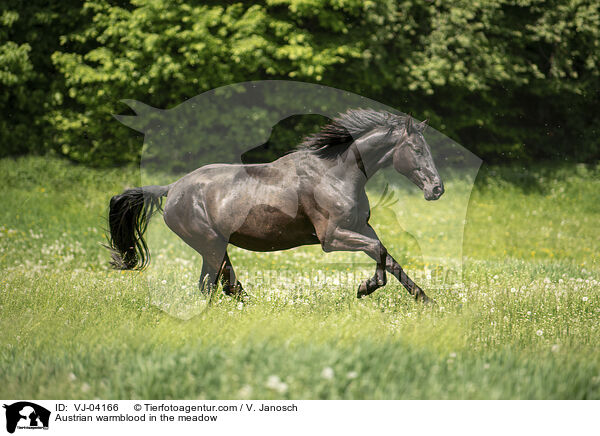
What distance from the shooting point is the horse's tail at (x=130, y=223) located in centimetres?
608

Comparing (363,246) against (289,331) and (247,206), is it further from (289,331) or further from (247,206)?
(289,331)

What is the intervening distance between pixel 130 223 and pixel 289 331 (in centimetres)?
278

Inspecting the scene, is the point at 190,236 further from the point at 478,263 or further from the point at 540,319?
the point at 478,263

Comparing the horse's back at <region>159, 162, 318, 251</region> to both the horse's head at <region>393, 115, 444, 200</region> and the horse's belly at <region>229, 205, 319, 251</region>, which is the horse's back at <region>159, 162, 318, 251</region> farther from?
the horse's head at <region>393, 115, 444, 200</region>

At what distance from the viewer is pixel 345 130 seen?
5281 mm

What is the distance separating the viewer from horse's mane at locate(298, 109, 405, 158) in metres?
5.23

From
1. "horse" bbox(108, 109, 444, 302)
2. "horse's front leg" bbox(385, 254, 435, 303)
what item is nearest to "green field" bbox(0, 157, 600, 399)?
"horse's front leg" bbox(385, 254, 435, 303)

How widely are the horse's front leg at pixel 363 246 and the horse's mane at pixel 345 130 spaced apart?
31.5 inches

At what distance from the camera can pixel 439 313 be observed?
4914 mm

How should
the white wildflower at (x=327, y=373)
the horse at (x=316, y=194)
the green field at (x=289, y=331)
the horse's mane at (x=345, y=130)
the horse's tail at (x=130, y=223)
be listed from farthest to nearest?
1. the horse's tail at (x=130, y=223)
2. the horse's mane at (x=345, y=130)
3. the horse at (x=316, y=194)
4. the green field at (x=289, y=331)
5. the white wildflower at (x=327, y=373)

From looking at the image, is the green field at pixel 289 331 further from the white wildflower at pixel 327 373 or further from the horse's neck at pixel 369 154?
the horse's neck at pixel 369 154

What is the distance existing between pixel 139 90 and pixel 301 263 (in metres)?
7.93
